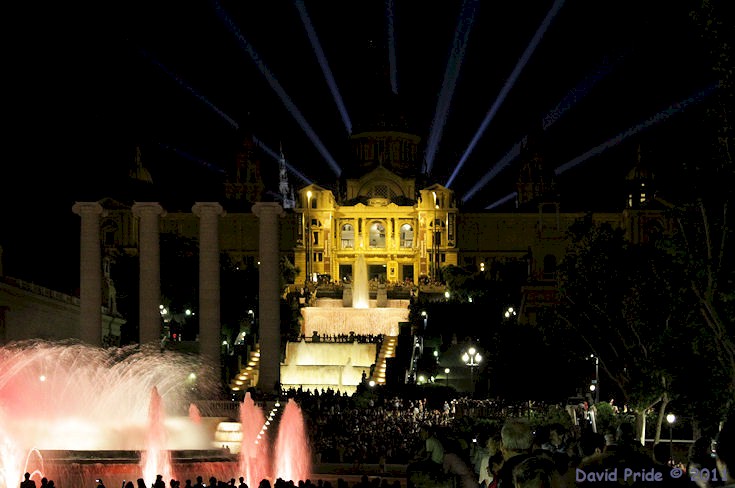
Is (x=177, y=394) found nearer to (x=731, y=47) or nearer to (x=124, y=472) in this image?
(x=124, y=472)

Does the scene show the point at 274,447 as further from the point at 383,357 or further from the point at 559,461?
the point at 559,461

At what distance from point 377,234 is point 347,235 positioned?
2928 millimetres

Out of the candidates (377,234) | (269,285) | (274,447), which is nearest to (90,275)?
(269,285)

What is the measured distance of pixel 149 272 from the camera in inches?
2312

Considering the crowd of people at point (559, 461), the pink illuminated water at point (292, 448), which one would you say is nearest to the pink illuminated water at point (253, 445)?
the pink illuminated water at point (292, 448)

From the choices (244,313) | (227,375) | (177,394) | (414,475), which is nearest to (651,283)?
(177,394)

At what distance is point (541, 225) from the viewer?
11888 centimetres

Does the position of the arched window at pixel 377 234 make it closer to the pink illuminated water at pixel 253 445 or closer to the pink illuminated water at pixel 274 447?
the pink illuminated water at pixel 274 447

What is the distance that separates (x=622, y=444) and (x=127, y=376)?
43.6m

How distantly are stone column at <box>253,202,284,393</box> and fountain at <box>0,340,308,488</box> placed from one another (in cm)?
325

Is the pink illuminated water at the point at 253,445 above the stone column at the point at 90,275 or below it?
below

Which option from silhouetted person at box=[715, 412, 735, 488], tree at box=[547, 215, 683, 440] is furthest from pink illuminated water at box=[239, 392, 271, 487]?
silhouetted person at box=[715, 412, 735, 488]

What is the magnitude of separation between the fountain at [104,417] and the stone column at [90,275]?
95cm

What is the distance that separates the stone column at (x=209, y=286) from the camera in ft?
192
